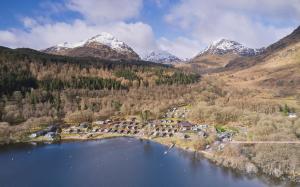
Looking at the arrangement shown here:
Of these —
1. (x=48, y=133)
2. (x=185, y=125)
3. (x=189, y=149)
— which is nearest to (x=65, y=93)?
(x=48, y=133)

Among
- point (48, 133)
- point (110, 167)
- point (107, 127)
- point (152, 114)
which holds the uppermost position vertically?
point (152, 114)

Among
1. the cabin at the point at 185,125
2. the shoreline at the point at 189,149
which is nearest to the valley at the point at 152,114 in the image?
the cabin at the point at 185,125

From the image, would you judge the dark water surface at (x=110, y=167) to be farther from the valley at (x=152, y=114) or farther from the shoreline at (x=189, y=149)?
the valley at (x=152, y=114)

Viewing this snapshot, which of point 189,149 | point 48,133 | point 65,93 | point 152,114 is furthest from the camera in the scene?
point 65,93

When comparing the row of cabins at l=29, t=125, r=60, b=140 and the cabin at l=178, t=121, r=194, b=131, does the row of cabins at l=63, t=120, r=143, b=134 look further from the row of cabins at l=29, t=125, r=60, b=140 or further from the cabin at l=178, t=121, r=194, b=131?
the cabin at l=178, t=121, r=194, b=131

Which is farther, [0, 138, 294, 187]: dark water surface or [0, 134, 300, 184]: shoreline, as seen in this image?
[0, 134, 300, 184]: shoreline

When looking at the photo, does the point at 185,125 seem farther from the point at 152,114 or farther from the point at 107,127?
the point at 107,127

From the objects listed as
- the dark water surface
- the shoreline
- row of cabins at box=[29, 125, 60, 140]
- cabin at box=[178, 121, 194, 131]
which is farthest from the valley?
the dark water surface

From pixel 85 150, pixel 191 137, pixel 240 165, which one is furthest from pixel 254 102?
pixel 85 150

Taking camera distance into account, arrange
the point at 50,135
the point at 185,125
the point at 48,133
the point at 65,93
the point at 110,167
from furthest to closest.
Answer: the point at 65,93 → the point at 185,125 → the point at 48,133 → the point at 50,135 → the point at 110,167
